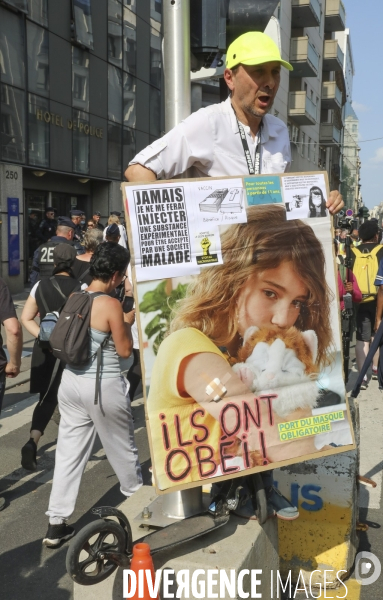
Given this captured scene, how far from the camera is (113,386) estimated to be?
3.99 meters

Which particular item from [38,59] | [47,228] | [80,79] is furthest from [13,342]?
[80,79]

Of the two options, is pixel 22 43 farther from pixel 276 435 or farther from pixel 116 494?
pixel 276 435

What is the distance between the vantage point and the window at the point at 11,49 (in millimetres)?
15453

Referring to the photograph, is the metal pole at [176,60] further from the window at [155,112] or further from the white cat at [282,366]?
the window at [155,112]

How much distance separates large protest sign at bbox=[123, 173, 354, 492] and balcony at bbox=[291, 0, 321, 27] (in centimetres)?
3701

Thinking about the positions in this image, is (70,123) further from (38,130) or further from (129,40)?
(129,40)

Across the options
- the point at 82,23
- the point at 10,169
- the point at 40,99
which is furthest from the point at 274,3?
the point at 82,23

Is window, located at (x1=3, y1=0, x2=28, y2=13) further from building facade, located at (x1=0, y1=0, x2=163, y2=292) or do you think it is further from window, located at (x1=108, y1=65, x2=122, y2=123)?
window, located at (x1=108, y1=65, x2=122, y2=123)

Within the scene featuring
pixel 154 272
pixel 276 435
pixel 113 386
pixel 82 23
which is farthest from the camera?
pixel 82 23

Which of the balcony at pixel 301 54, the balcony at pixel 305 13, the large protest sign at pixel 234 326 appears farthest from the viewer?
the balcony at pixel 301 54

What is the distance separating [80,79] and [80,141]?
1.74 meters

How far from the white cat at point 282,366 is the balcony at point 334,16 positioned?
49.3m

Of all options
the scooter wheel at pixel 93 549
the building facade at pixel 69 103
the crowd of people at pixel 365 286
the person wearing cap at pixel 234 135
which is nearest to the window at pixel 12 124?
the building facade at pixel 69 103

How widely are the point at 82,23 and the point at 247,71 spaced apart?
17501 mm
